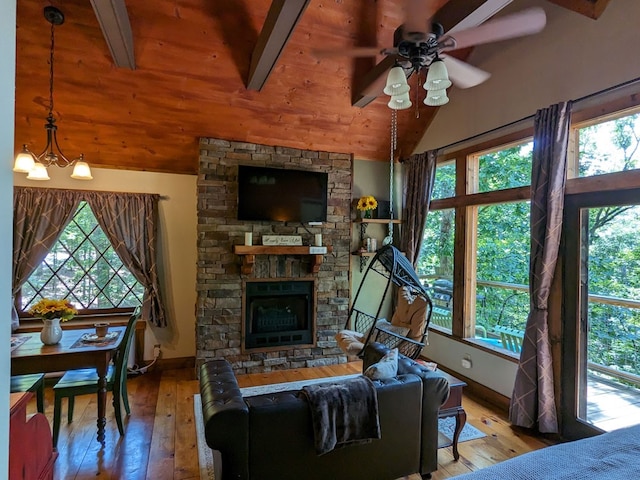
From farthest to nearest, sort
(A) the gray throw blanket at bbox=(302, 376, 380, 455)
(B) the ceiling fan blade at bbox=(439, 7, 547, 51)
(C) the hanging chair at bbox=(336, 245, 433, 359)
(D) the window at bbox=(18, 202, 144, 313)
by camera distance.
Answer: (D) the window at bbox=(18, 202, 144, 313) → (C) the hanging chair at bbox=(336, 245, 433, 359) → (B) the ceiling fan blade at bbox=(439, 7, 547, 51) → (A) the gray throw blanket at bbox=(302, 376, 380, 455)

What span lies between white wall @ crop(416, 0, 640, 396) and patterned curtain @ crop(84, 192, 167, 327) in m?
3.61

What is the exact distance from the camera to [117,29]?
8.63ft

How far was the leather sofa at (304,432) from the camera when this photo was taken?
5.70 feet

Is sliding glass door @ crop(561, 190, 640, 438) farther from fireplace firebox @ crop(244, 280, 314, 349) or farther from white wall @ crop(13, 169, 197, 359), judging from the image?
white wall @ crop(13, 169, 197, 359)

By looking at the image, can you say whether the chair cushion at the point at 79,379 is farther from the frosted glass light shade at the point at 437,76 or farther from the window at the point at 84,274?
the frosted glass light shade at the point at 437,76

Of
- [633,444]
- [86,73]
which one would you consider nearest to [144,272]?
[86,73]

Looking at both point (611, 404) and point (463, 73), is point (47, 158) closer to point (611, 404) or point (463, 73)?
point (463, 73)

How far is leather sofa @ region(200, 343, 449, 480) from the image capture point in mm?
1736

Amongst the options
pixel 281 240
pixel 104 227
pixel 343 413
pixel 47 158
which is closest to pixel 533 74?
pixel 281 240

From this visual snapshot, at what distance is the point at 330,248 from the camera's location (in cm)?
450

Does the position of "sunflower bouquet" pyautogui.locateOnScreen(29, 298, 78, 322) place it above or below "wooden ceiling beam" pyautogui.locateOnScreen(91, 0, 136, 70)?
below

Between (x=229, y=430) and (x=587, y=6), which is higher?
(x=587, y=6)

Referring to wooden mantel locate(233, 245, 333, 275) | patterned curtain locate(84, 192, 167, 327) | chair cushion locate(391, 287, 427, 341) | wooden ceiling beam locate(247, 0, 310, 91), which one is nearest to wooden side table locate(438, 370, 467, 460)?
chair cushion locate(391, 287, 427, 341)

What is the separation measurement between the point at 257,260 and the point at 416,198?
2.26 meters
